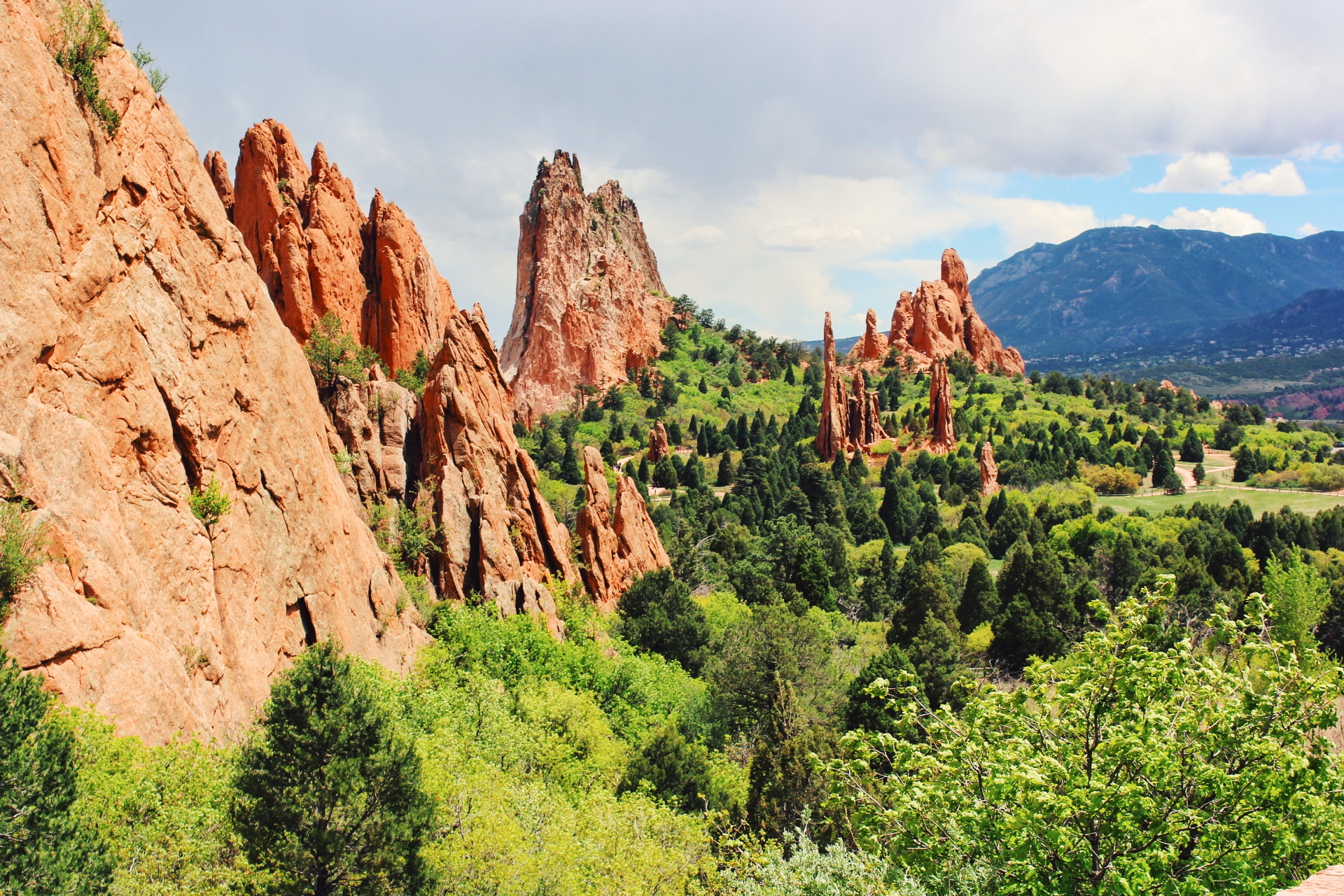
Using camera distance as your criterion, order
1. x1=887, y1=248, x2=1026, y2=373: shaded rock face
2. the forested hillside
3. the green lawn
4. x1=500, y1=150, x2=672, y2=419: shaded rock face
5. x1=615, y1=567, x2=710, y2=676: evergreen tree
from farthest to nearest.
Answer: x1=887, y1=248, x2=1026, y2=373: shaded rock face
x1=500, y1=150, x2=672, y2=419: shaded rock face
the green lawn
x1=615, y1=567, x2=710, y2=676: evergreen tree
the forested hillside

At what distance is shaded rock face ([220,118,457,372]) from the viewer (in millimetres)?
50281

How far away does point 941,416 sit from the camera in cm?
12025

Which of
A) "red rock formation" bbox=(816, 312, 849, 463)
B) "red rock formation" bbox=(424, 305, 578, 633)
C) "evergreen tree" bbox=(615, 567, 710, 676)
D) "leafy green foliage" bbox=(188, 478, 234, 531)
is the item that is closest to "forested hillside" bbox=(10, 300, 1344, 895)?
"evergreen tree" bbox=(615, 567, 710, 676)

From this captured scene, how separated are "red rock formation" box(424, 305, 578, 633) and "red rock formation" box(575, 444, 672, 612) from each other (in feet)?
13.5

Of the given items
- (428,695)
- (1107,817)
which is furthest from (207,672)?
(1107,817)

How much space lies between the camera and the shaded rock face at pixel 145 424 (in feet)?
58.7

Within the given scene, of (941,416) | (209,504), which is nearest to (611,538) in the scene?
(209,504)

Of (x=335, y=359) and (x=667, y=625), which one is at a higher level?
(x=335, y=359)

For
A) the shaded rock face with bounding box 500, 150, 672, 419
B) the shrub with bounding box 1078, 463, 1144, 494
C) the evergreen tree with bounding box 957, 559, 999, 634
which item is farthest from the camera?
the shaded rock face with bounding box 500, 150, 672, 419

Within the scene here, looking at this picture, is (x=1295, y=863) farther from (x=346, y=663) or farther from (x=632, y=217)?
(x=632, y=217)

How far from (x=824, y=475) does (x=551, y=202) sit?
7598 centimetres

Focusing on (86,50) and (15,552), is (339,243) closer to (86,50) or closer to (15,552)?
(86,50)

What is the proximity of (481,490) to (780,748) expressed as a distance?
17797 mm

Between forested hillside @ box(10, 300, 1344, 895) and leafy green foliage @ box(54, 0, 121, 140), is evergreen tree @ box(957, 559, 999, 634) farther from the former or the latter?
leafy green foliage @ box(54, 0, 121, 140)
